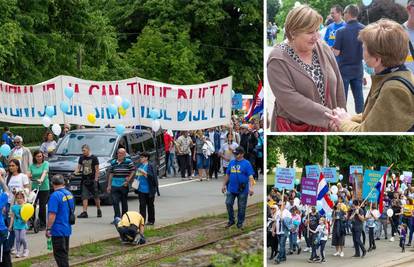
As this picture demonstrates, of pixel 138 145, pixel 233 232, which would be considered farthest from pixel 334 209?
pixel 138 145

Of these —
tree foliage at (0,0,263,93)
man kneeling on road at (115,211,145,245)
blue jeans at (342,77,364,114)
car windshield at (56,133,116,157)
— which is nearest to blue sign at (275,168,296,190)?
blue jeans at (342,77,364,114)

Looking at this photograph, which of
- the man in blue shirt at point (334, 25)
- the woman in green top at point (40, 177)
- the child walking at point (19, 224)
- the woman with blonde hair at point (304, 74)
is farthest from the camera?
the woman in green top at point (40, 177)

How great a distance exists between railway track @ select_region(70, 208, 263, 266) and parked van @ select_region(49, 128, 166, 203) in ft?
13.2

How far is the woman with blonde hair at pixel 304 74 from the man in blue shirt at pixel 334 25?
4 centimetres

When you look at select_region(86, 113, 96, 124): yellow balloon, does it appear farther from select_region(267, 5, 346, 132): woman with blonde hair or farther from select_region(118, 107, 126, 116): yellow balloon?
select_region(267, 5, 346, 132): woman with blonde hair

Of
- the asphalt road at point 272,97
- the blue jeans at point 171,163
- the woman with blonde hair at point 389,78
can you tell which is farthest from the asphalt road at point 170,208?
the woman with blonde hair at point 389,78

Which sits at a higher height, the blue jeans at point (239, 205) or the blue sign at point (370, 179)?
the blue sign at point (370, 179)

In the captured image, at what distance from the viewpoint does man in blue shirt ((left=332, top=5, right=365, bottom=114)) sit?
477 cm

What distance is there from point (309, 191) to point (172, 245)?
31.1ft

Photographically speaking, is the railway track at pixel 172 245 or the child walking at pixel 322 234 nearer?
the child walking at pixel 322 234

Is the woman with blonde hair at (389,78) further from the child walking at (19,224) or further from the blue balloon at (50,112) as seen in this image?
the blue balloon at (50,112)

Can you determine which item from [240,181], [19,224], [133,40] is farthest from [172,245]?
[133,40]

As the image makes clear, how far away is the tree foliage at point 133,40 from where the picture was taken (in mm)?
34594

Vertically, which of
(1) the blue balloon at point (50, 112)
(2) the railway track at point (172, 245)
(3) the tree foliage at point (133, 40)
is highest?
(3) the tree foliage at point (133, 40)
